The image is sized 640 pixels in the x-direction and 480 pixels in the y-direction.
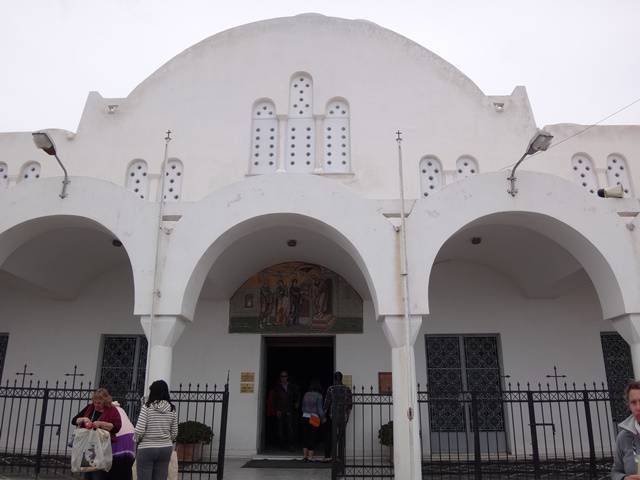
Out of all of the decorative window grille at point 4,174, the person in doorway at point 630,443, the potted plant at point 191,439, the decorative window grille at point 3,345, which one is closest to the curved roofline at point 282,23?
the decorative window grille at point 4,174

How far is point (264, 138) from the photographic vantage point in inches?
467

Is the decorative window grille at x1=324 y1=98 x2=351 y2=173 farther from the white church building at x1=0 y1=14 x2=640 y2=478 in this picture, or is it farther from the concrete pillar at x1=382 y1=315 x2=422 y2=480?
the concrete pillar at x1=382 y1=315 x2=422 y2=480

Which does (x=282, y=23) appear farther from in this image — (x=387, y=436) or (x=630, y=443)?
(x=630, y=443)

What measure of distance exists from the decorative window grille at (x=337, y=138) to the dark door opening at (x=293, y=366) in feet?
12.3

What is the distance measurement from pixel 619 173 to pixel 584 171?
2.38 feet

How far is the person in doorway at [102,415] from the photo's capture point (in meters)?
5.67

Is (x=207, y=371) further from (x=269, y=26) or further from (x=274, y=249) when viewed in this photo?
(x=269, y=26)

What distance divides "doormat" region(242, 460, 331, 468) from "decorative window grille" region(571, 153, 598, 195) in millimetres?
7777

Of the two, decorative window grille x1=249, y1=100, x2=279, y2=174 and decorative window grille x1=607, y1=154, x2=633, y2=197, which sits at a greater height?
decorative window grille x1=249, y1=100, x2=279, y2=174

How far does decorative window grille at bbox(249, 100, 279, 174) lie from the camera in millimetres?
11633

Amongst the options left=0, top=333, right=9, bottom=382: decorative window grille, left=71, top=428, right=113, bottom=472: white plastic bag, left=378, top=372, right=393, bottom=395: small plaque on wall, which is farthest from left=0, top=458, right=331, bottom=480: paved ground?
left=0, top=333, right=9, bottom=382: decorative window grille

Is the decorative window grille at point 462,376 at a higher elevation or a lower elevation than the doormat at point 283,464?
higher

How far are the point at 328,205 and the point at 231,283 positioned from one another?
153 inches

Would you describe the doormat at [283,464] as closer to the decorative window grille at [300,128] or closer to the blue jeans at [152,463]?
the blue jeans at [152,463]
